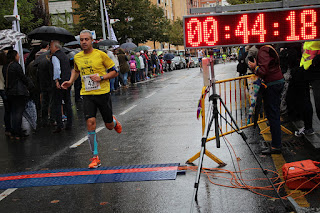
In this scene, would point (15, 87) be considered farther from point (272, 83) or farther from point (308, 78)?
point (308, 78)

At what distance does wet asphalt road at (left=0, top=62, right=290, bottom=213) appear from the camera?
500 centimetres

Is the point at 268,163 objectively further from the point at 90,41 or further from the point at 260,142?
the point at 90,41

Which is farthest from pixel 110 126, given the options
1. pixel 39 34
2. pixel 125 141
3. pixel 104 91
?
pixel 39 34

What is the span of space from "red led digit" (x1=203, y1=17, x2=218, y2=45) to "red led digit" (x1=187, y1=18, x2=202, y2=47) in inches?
3.3

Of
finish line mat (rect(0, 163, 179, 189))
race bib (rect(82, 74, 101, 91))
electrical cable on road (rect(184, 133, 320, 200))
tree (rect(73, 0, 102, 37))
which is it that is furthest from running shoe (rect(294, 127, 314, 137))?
tree (rect(73, 0, 102, 37))

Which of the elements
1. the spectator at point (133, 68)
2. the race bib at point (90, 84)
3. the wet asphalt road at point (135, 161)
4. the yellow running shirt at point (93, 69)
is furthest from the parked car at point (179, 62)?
the race bib at point (90, 84)

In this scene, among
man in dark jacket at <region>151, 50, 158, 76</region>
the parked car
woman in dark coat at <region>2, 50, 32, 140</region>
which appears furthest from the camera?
the parked car

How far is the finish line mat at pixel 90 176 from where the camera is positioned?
19.8 ft

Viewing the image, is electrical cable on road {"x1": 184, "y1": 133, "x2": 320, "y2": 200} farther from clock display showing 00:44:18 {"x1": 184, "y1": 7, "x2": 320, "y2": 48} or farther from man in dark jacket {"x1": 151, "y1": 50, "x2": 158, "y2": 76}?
man in dark jacket {"x1": 151, "y1": 50, "x2": 158, "y2": 76}

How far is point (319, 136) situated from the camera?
755cm

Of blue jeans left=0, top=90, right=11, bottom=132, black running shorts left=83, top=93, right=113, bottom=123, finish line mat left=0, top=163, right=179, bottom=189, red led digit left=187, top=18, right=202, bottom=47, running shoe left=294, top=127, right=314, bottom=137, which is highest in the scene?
red led digit left=187, top=18, right=202, bottom=47

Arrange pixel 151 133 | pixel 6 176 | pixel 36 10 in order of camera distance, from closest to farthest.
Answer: pixel 6 176
pixel 151 133
pixel 36 10

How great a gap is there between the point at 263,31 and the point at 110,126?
2.92 m

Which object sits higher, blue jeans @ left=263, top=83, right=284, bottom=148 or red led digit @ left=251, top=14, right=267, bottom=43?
red led digit @ left=251, top=14, right=267, bottom=43
